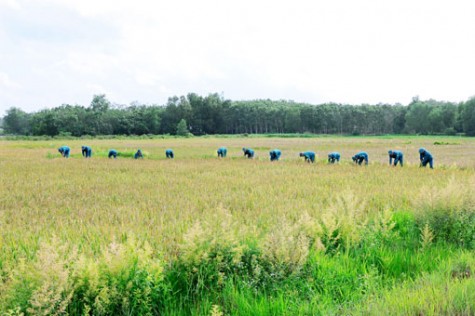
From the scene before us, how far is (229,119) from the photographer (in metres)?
107

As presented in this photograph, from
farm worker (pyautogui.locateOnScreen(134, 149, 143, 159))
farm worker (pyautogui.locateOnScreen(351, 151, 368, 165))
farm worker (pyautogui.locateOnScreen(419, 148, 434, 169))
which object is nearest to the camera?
farm worker (pyautogui.locateOnScreen(419, 148, 434, 169))

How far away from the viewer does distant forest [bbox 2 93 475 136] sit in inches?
3489

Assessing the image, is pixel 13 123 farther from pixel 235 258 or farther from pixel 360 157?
pixel 235 258

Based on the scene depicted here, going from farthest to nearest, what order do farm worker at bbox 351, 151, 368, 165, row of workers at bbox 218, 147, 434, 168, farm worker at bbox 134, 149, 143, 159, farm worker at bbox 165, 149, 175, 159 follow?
1. farm worker at bbox 165, 149, 175, 159
2. farm worker at bbox 134, 149, 143, 159
3. farm worker at bbox 351, 151, 368, 165
4. row of workers at bbox 218, 147, 434, 168

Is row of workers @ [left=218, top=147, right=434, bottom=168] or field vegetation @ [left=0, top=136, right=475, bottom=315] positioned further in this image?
row of workers @ [left=218, top=147, right=434, bottom=168]

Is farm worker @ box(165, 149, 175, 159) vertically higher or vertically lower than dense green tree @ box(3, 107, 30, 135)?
lower

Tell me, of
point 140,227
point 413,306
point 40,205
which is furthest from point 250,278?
point 40,205

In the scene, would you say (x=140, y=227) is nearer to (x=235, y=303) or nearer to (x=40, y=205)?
(x=235, y=303)

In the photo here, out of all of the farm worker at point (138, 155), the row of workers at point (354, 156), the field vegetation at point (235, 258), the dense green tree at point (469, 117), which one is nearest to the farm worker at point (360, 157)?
the row of workers at point (354, 156)

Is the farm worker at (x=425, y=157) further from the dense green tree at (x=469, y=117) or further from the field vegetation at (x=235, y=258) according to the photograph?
the dense green tree at (x=469, y=117)

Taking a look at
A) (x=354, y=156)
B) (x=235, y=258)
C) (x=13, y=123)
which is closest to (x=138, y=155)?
(x=354, y=156)

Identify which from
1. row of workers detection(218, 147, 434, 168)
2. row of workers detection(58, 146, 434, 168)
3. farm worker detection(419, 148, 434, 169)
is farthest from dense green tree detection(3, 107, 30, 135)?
farm worker detection(419, 148, 434, 169)

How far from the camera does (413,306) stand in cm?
315

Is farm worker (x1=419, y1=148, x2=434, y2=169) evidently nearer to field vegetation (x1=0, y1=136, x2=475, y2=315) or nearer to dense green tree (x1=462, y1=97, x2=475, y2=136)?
field vegetation (x1=0, y1=136, x2=475, y2=315)
